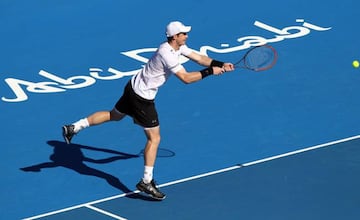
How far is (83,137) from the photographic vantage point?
16.7 metres

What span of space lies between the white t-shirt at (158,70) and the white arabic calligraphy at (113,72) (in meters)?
3.85

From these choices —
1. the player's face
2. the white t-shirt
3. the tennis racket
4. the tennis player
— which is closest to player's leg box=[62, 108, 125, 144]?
the tennis player

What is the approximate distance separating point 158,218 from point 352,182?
2917 millimetres

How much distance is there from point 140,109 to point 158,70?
0.61 meters

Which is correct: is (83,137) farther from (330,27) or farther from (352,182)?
(330,27)

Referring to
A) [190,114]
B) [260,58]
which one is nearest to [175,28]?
[260,58]

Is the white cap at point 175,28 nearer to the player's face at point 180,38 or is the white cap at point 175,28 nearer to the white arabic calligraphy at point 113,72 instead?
the player's face at point 180,38

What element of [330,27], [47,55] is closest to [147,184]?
[47,55]

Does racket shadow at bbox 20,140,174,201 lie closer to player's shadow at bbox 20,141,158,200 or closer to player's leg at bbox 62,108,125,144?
player's shadow at bbox 20,141,158,200

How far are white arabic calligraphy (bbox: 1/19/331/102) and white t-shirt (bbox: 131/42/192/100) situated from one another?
12.6 ft

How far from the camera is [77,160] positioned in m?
16.0

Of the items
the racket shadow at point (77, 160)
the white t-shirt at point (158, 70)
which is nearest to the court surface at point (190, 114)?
the racket shadow at point (77, 160)

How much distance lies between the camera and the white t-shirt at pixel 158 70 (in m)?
14.3

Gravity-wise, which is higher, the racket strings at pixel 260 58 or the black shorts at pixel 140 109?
the racket strings at pixel 260 58
